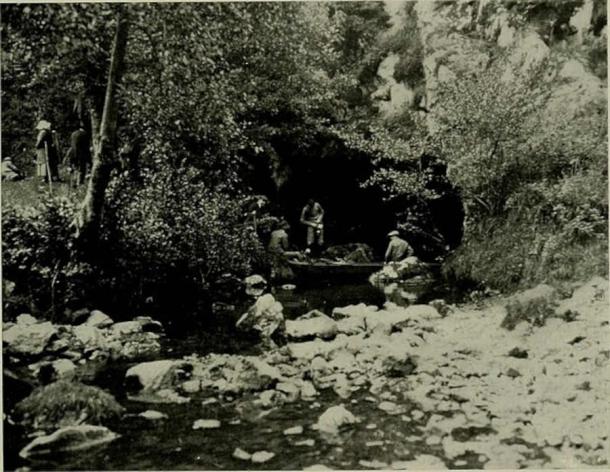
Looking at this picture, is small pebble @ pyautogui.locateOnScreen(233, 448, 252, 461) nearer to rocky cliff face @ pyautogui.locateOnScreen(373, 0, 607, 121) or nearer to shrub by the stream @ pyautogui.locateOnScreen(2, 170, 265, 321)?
shrub by the stream @ pyautogui.locateOnScreen(2, 170, 265, 321)

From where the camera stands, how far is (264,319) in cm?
757

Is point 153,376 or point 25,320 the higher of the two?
point 25,320

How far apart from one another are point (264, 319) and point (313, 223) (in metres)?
3.71

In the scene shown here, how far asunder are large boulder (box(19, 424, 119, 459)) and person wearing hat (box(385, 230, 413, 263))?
19.4ft

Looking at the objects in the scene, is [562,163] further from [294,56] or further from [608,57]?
[294,56]

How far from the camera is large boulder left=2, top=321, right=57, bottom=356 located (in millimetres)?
5807

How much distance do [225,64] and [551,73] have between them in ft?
14.2

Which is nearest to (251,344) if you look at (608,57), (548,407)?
Answer: (548,407)

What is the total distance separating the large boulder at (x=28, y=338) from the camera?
19.1 ft

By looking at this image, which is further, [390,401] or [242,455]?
[390,401]

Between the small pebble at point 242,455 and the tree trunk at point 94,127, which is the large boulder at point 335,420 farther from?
the tree trunk at point 94,127

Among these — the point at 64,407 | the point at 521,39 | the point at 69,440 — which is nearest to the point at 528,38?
the point at 521,39

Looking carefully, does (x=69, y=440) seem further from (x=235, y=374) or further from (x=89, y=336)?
(x=89, y=336)

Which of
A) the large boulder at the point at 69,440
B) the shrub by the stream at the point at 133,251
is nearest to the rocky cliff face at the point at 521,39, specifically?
the shrub by the stream at the point at 133,251
